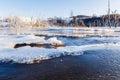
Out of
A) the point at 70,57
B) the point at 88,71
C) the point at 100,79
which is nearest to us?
the point at 100,79

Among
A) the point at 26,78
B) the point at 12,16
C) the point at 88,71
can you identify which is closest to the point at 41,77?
the point at 26,78

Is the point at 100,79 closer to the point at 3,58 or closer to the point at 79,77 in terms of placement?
the point at 79,77

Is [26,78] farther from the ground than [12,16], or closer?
closer

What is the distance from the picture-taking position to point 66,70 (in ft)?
22.9

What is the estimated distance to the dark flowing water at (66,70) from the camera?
6.24 m

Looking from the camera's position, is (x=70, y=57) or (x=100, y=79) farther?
(x=70, y=57)

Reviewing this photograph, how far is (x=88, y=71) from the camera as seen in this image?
6895mm

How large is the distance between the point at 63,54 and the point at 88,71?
2.81 meters

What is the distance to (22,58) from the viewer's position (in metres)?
8.30

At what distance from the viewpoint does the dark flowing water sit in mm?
6238

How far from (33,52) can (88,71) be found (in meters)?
3.23

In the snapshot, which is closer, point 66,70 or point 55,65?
point 66,70

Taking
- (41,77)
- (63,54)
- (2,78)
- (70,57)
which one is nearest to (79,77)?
(41,77)

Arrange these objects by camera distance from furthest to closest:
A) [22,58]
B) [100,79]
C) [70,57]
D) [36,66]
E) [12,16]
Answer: [12,16] < [70,57] < [22,58] < [36,66] < [100,79]
